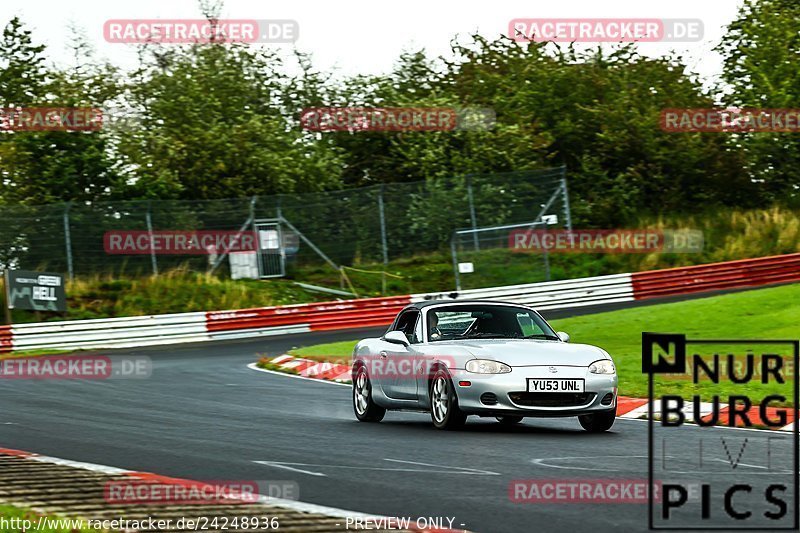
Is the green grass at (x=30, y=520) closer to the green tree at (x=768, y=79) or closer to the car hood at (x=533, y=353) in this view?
the car hood at (x=533, y=353)

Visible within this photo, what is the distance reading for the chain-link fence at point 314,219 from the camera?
34.1m

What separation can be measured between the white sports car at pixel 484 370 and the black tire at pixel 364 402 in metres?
0.01

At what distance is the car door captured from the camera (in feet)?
45.6

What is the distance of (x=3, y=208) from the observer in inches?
1332

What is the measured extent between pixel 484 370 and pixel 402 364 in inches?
60.9

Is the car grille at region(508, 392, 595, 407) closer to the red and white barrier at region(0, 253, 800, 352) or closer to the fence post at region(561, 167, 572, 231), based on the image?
the red and white barrier at region(0, 253, 800, 352)

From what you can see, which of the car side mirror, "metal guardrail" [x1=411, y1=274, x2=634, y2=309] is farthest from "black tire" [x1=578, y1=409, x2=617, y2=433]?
"metal guardrail" [x1=411, y1=274, x2=634, y2=309]

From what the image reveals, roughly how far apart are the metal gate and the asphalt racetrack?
707 inches

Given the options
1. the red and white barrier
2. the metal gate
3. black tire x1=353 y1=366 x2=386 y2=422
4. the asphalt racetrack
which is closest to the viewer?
the asphalt racetrack

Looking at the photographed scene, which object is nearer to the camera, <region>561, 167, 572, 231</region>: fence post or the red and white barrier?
the red and white barrier

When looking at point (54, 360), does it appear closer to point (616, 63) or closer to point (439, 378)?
point (439, 378)

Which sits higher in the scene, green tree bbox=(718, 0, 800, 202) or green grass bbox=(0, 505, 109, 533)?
green tree bbox=(718, 0, 800, 202)

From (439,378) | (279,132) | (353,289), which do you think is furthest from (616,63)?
(439,378)

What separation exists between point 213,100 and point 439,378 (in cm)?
3620
